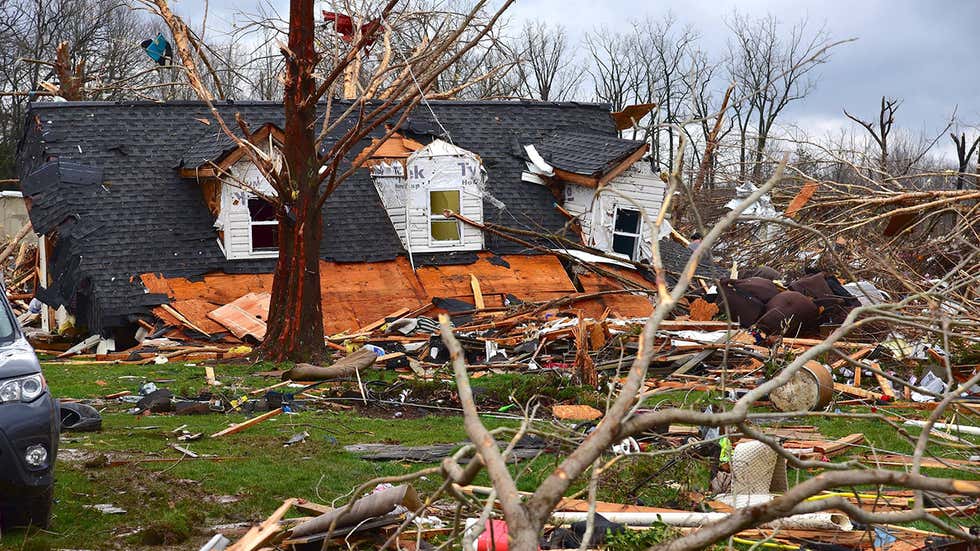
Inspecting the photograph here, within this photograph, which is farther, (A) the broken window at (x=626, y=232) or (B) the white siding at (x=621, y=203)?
(A) the broken window at (x=626, y=232)

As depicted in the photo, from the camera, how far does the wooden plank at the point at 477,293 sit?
65.4ft

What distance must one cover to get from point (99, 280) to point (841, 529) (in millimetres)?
15229

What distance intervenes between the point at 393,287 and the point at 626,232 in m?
5.14

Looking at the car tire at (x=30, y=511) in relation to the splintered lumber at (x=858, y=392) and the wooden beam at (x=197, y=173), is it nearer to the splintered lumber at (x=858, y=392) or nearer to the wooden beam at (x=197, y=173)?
the splintered lumber at (x=858, y=392)

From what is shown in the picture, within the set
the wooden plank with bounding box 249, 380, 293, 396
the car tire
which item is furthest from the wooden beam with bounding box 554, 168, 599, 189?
the car tire

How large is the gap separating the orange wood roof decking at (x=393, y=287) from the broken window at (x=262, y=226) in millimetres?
947

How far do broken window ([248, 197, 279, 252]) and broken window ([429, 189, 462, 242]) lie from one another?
3163 mm

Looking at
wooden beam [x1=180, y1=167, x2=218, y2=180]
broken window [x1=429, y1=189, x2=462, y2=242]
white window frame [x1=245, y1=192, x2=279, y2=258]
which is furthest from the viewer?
broken window [x1=429, y1=189, x2=462, y2=242]

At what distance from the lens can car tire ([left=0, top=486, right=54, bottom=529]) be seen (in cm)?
663

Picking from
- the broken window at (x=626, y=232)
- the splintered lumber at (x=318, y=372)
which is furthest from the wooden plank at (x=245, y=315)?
the broken window at (x=626, y=232)

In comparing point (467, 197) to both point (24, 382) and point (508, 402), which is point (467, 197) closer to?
point (508, 402)

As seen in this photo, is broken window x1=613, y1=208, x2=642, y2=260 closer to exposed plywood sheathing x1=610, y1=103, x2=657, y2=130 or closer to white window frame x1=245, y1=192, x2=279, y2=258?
exposed plywood sheathing x1=610, y1=103, x2=657, y2=130

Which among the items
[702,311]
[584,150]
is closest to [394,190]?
[584,150]

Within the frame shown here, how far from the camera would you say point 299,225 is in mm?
15531
